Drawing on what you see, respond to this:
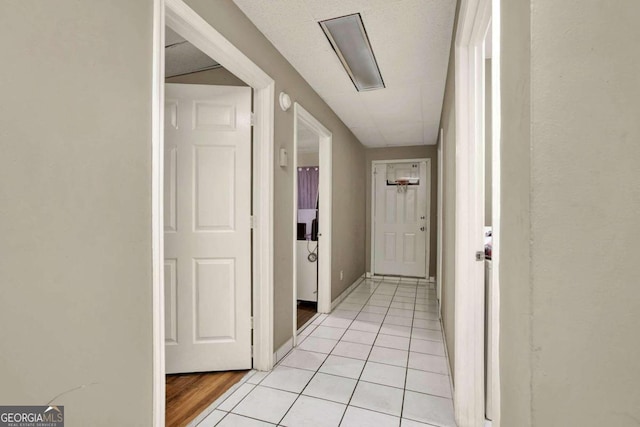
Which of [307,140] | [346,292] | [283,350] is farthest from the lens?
[307,140]

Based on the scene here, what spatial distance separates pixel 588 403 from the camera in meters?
0.45

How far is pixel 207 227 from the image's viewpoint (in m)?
2.19

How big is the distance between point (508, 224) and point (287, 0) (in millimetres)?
1832

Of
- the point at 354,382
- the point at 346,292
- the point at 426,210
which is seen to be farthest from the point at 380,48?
the point at 426,210

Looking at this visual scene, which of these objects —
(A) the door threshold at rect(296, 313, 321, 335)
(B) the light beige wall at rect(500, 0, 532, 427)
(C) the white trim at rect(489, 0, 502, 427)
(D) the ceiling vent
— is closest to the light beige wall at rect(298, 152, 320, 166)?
(D) the ceiling vent

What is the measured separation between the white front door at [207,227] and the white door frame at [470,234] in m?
1.47

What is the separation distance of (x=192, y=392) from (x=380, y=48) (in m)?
2.84

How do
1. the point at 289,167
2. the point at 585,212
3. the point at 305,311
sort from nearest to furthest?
the point at 585,212, the point at 289,167, the point at 305,311

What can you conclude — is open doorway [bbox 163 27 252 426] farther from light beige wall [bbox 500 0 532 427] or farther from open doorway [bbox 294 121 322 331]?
light beige wall [bbox 500 0 532 427]

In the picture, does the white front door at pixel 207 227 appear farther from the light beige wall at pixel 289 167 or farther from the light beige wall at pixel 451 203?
the light beige wall at pixel 451 203

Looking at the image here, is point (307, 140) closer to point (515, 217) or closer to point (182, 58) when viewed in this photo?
point (182, 58)

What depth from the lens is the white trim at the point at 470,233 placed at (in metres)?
1.60

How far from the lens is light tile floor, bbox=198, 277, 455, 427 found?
1.72 meters
